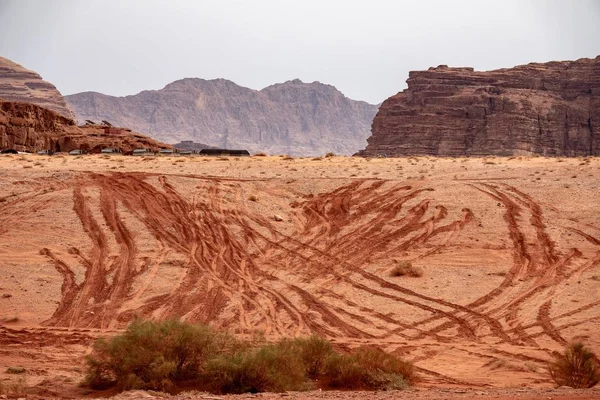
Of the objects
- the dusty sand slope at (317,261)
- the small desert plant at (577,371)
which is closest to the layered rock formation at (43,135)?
the dusty sand slope at (317,261)

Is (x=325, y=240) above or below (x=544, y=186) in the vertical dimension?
below

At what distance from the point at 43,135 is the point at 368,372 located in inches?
2561

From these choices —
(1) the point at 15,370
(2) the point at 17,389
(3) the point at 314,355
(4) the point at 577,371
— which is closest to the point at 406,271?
(3) the point at 314,355

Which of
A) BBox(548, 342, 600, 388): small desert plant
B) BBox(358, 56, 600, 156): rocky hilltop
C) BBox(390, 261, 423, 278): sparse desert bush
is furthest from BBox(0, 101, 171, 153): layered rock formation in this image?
BBox(358, 56, 600, 156): rocky hilltop

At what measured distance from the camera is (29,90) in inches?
7160

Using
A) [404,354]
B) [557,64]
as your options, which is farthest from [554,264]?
[557,64]

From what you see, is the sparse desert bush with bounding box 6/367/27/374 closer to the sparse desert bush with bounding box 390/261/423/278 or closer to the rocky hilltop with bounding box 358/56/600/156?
the sparse desert bush with bounding box 390/261/423/278

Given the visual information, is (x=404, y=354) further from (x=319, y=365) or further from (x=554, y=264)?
(x=554, y=264)

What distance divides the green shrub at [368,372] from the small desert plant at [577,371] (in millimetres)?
2434

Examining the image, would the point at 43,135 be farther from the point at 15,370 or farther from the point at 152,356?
the point at 152,356

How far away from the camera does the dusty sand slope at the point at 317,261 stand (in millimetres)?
16891

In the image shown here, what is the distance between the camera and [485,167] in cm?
3903

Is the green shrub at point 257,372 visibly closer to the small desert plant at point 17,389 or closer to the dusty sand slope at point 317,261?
the dusty sand slope at point 317,261

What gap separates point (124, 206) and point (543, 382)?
61.3 ft
